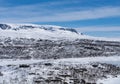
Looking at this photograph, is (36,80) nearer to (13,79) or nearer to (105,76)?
(13,79)

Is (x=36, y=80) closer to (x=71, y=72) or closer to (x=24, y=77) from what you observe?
(x=24, y=77)

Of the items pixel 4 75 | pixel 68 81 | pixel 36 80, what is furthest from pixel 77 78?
pixel 4 75

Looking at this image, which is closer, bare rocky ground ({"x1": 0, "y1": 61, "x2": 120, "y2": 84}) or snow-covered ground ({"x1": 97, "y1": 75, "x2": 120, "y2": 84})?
bare rocky ground ({"x1": 0, "y1": 61, "x2": 120, "y2": 84})

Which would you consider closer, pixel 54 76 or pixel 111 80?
pixel 54 76

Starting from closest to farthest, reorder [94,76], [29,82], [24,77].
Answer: [29,82], [24,77], [94,76]

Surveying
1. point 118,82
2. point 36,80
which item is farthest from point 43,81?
point 118,82

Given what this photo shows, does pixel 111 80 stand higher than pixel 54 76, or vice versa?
pixel 54 76

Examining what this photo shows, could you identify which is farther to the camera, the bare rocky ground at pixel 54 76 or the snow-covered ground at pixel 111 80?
the snow-covered ground at pixel 111 80

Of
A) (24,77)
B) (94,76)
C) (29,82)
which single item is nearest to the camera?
(29,82)

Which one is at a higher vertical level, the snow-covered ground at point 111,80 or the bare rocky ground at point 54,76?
the bare rocky ground at point 54,76

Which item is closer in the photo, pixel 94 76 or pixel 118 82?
pixel 118 82
